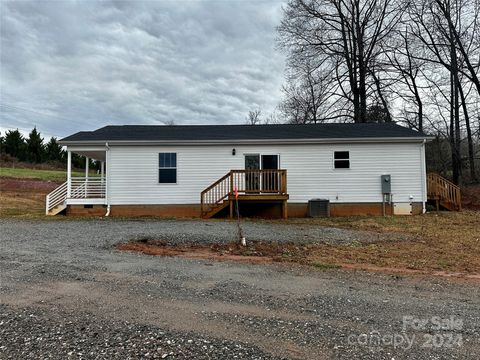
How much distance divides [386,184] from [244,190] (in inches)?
233

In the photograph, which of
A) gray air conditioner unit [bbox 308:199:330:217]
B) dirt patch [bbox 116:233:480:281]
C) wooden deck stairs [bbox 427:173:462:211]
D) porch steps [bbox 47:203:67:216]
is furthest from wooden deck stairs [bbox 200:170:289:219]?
wooden deck stairs [bbox 427:173:462:211]

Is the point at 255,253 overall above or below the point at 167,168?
below

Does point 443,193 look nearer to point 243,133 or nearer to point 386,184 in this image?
point 386,184

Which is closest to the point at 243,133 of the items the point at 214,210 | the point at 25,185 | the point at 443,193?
the point at 214,210

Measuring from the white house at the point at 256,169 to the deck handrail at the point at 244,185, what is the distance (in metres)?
0.22

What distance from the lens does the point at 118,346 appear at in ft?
10.5

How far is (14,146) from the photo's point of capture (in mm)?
54812

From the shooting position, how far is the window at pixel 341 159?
1533 cm

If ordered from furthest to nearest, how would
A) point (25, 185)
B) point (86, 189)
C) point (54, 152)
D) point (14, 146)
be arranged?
point (54, 152) → point (14, 146) → point (25, 185) → point (86, 189)

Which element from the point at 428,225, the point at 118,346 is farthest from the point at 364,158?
the point at 118,346

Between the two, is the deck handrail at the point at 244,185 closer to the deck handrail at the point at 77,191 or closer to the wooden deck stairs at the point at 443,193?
the deck handrail at the point at 77,191

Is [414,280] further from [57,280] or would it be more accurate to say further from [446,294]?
[57,280]

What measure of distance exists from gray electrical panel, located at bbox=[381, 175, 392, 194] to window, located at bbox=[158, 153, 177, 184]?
8638 mm

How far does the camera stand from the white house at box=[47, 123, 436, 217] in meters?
15.1
